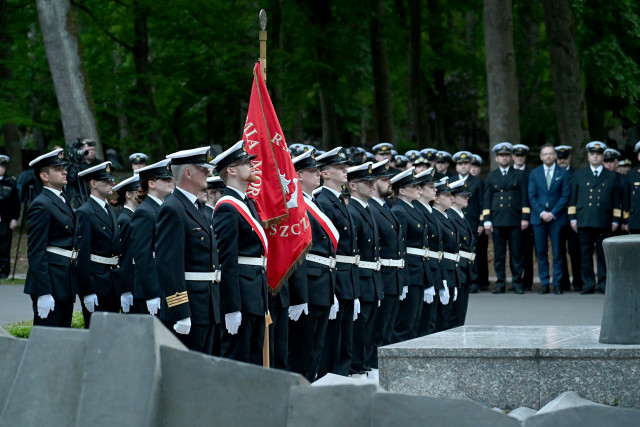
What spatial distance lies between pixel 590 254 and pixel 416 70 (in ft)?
37.6

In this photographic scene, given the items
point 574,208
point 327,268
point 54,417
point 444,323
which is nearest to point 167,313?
point 327,268

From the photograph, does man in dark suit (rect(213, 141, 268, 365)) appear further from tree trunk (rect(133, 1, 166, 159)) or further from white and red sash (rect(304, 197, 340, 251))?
tree trunk (rect(133, 1, 166, 159))

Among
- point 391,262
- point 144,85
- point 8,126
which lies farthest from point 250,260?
point 8,126

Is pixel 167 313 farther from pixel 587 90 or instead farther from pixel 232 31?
pixel 587 90

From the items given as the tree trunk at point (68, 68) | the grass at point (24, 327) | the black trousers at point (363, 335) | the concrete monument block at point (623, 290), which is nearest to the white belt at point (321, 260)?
the black trousers at point (363, 335)

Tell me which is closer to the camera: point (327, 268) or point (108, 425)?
point (108, 425)

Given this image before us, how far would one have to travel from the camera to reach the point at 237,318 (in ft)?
26.4

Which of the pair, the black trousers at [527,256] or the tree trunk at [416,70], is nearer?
the black trousers at [527,256]

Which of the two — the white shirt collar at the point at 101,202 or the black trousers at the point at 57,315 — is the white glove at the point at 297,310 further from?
the white shirt collar at the point at 101,202

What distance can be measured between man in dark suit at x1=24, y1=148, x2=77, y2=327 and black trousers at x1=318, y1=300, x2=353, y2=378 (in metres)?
2.29

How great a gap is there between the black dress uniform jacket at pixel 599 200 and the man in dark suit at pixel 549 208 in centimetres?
36

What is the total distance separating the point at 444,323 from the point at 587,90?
1356 cm

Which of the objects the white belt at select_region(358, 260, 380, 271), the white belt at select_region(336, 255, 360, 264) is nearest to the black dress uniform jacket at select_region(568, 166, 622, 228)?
the white belt at select_region(358, 260, 380, 271)

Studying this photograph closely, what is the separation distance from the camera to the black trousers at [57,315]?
972cm
